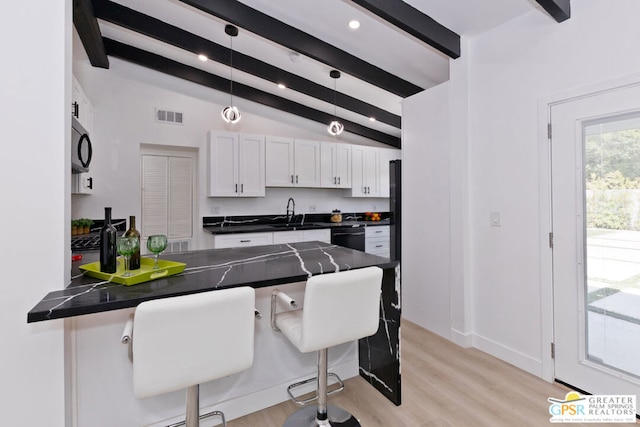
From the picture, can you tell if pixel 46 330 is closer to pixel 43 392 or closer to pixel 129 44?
pixel 43 392

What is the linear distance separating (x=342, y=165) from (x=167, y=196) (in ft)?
9.32

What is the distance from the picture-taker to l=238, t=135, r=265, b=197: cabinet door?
180 inches

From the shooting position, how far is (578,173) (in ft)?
7.16

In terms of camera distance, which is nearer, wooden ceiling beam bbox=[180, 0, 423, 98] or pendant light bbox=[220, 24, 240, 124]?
wooden ceiling beam bbox=[180, 0, 423, 98]

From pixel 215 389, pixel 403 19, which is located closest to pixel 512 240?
pixel 403 19

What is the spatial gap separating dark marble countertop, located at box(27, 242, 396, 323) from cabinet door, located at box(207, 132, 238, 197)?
2.08 metres

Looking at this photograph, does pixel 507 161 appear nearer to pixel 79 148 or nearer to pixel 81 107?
pixel 79 148

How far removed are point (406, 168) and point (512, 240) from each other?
1.37 metres

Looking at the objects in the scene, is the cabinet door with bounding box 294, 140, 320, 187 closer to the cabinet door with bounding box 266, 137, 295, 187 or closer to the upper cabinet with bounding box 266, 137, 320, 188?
the upper cabinet with bounding box 266, 137, 320, 188

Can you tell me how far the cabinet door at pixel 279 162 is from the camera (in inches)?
189

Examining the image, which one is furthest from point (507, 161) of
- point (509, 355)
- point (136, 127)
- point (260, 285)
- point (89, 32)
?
point (136, 127)

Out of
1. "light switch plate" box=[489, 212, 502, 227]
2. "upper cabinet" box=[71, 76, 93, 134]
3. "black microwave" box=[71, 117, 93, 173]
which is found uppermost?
"upper cabinet" box=[71, 76, 93, 134]

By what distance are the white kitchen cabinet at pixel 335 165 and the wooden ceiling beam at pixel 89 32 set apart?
3.14m

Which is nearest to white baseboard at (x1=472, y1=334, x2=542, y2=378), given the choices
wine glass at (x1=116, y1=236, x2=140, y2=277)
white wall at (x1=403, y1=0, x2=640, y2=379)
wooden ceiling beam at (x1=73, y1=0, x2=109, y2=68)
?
white wall at (x1=403, y1=0, x2=640, y2=379)
